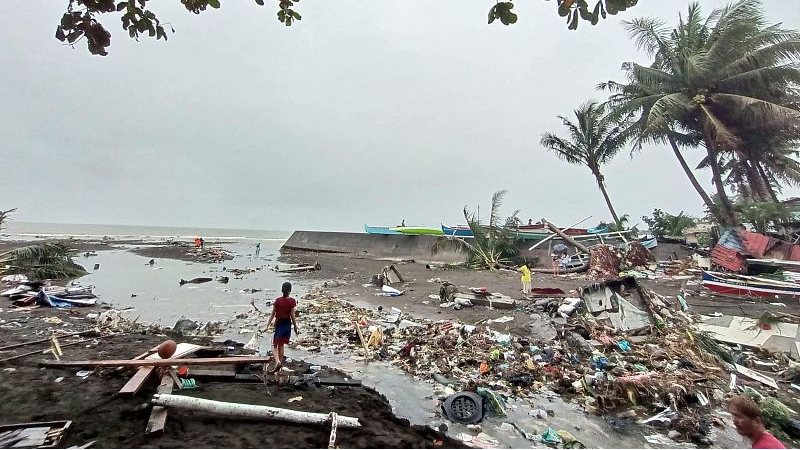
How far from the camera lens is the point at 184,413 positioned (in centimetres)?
372

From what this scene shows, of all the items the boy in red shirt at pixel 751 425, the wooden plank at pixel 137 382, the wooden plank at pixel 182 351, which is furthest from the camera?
the wooden plank at pixel 182 351

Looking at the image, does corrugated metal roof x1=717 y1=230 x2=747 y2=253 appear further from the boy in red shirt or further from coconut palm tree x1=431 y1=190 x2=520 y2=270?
the boy in red shirt

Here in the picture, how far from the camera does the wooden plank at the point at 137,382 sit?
13.6 feet

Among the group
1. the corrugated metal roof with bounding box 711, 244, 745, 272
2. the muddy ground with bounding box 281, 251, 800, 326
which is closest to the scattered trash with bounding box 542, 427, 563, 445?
the muddy ground with bounding box 281, 251, 800, 326

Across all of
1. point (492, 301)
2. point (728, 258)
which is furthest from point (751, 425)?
point (728, 258)

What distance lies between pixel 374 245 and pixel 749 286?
2193cm

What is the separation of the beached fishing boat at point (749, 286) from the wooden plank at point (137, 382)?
12.7 meters

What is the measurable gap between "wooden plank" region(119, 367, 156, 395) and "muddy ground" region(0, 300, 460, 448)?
0.08 metres

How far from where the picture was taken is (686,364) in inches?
217

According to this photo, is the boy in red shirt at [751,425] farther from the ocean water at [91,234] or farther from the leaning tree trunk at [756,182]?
the ocean water at [91,234]

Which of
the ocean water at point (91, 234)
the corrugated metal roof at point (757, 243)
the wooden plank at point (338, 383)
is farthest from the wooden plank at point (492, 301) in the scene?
the ocean water at point (91, 234)

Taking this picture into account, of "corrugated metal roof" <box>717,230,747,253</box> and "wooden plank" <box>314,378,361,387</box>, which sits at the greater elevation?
"corrugated metal roof" <box>717,230,747,253</box>

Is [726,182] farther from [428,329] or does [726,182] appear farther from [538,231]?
[428,329]

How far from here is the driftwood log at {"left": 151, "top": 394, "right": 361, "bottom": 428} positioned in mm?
3557
